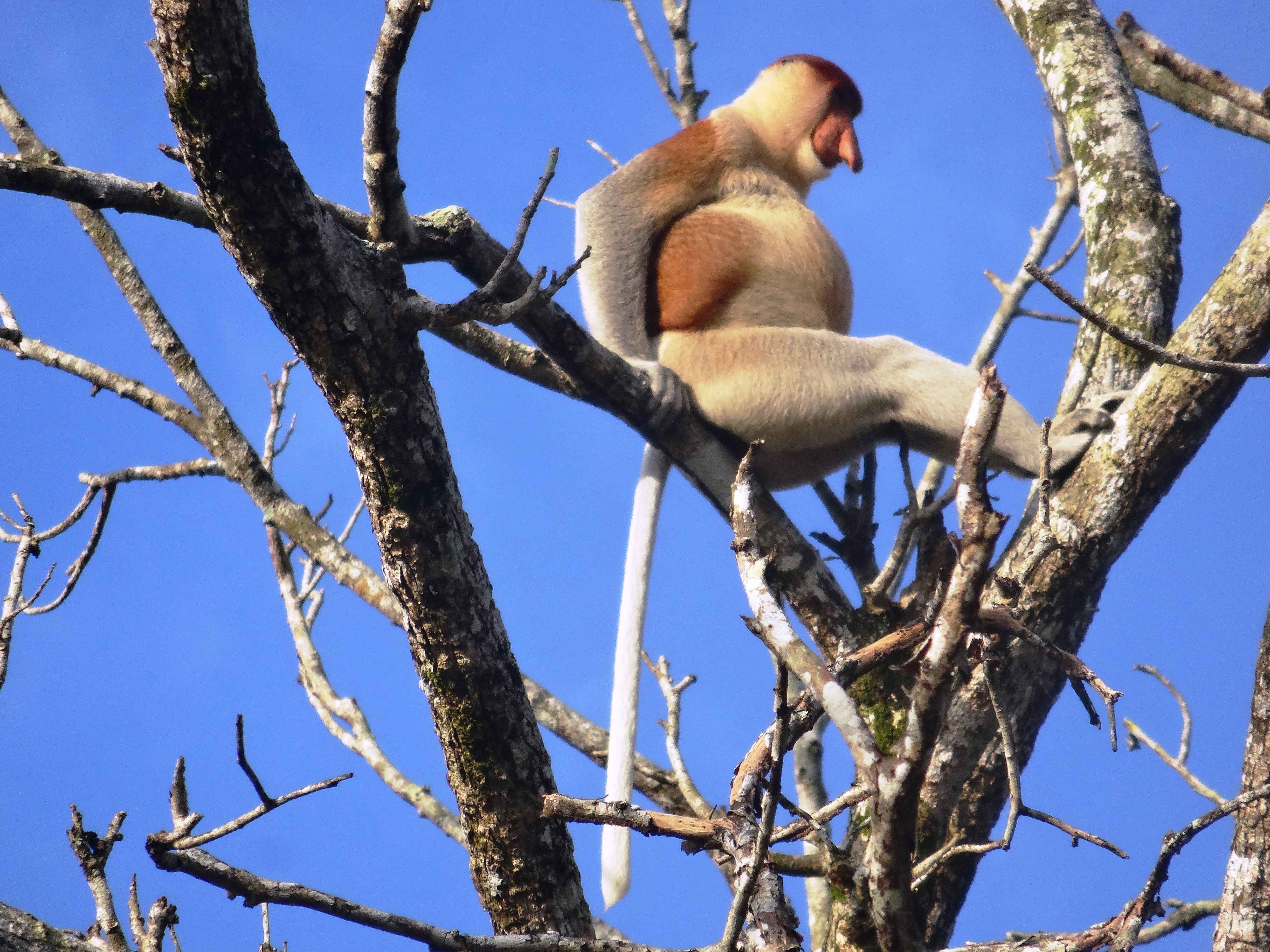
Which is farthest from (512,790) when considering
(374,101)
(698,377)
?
(698,377)

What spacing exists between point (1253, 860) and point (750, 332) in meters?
2.16

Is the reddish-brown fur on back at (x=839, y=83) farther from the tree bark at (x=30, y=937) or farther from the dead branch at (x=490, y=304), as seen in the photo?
the tree bark at (x=30, y=937)

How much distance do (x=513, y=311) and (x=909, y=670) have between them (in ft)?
3.64

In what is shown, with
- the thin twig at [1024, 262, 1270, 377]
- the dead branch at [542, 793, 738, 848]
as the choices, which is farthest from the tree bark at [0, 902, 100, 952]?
the thin twig at [1024, 262, 1270, 377]

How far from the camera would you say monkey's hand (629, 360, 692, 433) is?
10.3ft

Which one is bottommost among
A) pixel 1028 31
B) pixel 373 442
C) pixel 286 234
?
pixel 373 442

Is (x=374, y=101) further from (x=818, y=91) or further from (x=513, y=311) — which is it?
(x=818, y=91)

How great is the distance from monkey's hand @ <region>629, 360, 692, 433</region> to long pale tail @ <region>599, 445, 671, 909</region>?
0.22 meters

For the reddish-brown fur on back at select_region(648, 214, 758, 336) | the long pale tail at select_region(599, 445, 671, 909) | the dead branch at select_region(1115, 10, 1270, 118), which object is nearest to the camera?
the dead branch at select_region(1115, 10, 1270, 118)

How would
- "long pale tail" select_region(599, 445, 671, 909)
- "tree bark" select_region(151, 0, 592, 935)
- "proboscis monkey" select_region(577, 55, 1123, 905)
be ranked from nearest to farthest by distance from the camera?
"tree bark" select_region(151, 0, 592, 935) < "long pale tail" select_region(599, 445, 671, 909) < "proboscis monkey" select_region(577, 55, 1123, 905)

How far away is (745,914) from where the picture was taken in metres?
1.33

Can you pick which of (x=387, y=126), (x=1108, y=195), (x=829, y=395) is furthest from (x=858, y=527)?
(x=387, y=126)

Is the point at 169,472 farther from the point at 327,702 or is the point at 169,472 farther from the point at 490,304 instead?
the point at 490,304

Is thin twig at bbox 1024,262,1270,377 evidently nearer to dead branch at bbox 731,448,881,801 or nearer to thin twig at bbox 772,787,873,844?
dead branch at bbox 731,448,881,801
